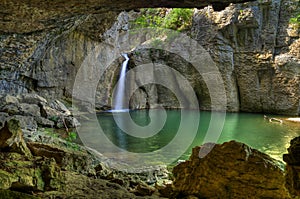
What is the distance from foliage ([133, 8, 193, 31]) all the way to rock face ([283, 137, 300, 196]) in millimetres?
20906

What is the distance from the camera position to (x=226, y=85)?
21531mm

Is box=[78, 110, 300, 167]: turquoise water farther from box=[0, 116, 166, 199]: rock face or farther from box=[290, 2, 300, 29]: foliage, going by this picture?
box=[290, 2, 300, 29]: foliage

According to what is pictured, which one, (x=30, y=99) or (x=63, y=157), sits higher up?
(x=30, y=99)

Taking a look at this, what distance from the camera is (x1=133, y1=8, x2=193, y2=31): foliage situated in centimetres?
2231

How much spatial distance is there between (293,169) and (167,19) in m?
22.4

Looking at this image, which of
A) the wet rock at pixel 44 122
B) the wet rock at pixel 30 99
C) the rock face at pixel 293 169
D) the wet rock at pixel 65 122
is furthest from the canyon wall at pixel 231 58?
the rock face at pixel 293 169

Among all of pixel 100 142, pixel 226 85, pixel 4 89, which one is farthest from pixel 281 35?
pixel 4 89

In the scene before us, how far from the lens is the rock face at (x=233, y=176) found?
3.12 metres

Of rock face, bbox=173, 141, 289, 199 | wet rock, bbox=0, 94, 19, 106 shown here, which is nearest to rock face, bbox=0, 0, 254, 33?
rock face, bbox=173, 141, 289, 199

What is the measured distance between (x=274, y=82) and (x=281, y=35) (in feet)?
12.0

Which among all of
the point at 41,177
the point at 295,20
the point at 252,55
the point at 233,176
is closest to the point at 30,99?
the point at 41,177

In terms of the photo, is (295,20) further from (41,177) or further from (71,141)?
(41,177)

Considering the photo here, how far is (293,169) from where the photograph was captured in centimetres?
251

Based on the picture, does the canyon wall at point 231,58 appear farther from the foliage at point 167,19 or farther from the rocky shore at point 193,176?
the rocky shore at point 193,176
